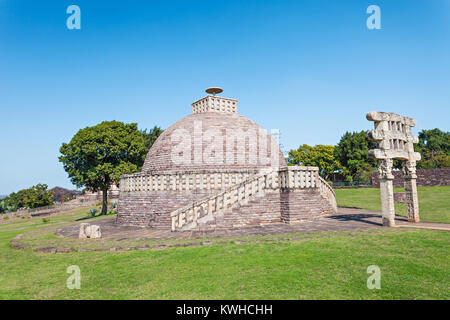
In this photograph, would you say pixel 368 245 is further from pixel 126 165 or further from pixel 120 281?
pixel 126 165

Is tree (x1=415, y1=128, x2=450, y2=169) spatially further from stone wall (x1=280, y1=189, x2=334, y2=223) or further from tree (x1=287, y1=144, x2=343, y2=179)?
stone wall (x1=280, y1=189, x2=334, y2=223)

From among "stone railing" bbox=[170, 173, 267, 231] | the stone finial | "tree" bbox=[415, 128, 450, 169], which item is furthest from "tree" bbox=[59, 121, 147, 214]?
"tree" bbox=[415, 128, 450, 169]

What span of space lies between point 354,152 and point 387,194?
41.8 m

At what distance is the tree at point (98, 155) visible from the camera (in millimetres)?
27250

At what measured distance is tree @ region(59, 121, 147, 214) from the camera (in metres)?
27.2

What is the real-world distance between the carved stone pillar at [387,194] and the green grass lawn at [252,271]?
193 centimetres

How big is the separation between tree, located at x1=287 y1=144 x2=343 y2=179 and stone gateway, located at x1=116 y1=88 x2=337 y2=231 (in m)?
39.0

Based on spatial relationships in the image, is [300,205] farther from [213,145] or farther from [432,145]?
[432,145]

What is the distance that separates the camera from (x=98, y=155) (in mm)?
27422

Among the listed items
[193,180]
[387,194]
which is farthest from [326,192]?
[193,180]

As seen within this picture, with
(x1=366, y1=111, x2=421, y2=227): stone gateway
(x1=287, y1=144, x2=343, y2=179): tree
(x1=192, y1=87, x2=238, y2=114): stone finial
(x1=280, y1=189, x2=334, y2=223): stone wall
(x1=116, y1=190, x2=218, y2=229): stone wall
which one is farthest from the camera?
(x1=287, y1=144, x2=343, y2=179): tree

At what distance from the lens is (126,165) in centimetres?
2830

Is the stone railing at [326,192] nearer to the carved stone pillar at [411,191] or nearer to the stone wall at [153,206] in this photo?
the carved stone pillar at [411,191]
